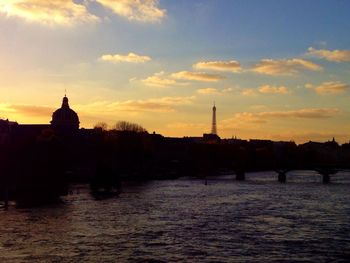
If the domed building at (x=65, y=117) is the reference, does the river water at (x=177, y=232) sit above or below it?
below

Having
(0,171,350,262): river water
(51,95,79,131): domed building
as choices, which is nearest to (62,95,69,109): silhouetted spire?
(51,95,79,131): domed building

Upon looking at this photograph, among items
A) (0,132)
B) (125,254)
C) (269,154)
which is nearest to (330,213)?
(125,254)

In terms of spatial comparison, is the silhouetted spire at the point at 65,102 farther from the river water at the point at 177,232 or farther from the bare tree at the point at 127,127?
the river water at the point at 177,232

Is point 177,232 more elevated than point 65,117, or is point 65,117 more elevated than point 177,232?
point 65,117

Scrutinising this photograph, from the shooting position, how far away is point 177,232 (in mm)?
38875

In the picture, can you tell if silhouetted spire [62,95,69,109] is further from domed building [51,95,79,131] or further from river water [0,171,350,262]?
river water [0,171,350,262]

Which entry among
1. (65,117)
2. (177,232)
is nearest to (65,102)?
(65,117)

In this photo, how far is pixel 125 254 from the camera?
31281mm

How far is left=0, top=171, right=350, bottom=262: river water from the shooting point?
31.2 m

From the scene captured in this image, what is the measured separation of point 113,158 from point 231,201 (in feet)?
185

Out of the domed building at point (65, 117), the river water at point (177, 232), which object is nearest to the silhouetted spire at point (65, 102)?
the domed building at point (65, 117)

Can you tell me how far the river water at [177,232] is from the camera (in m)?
31.2

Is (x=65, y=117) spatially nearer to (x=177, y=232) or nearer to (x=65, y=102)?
(x=65, y=102)

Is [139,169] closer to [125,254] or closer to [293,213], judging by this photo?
[293,213]
